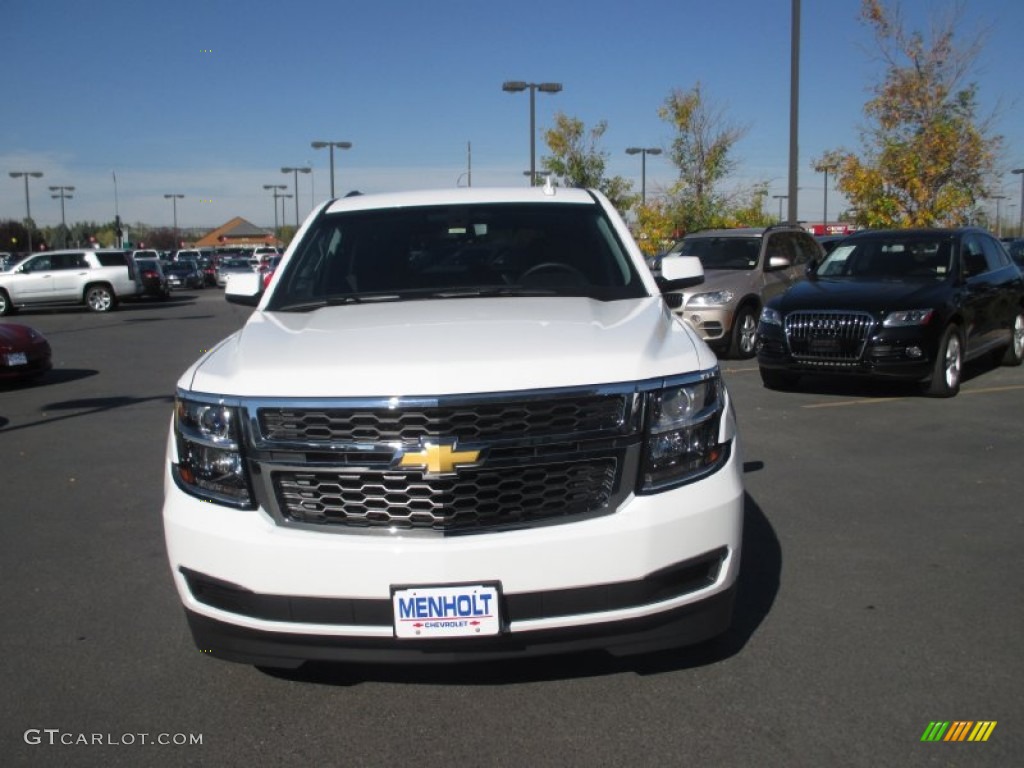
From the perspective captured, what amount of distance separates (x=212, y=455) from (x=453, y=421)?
827 millimetres

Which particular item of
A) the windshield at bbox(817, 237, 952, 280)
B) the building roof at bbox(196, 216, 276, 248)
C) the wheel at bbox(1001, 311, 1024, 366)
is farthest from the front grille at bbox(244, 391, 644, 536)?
the building roof at bbox(196, 216, 276, 248)

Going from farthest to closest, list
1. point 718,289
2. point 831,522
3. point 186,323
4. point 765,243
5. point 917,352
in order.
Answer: point 186,323 → point 765,243 → point 718,289 → point 917,352 → point 831,522

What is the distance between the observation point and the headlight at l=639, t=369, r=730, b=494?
125 inches

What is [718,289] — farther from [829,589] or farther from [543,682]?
[543,682]

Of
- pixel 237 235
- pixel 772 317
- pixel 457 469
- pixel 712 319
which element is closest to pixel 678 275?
pixel 457 469

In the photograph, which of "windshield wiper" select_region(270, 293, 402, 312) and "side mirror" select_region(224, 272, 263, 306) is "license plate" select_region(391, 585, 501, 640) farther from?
"side mirror" select_region(224, 272, 263, 306)

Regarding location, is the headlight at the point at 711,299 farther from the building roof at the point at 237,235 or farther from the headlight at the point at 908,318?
the building roof at the point at 237,235

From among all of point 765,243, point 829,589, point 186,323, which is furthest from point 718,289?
point 186,323

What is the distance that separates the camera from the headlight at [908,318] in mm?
9680

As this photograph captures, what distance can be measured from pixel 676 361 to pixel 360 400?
106 cm

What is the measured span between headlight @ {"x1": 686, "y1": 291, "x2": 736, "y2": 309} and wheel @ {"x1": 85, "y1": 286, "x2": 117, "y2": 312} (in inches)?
864

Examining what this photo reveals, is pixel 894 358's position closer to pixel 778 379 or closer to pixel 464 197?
pixel 778 379

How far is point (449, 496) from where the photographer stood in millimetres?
3061

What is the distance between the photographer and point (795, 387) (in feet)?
35.9
